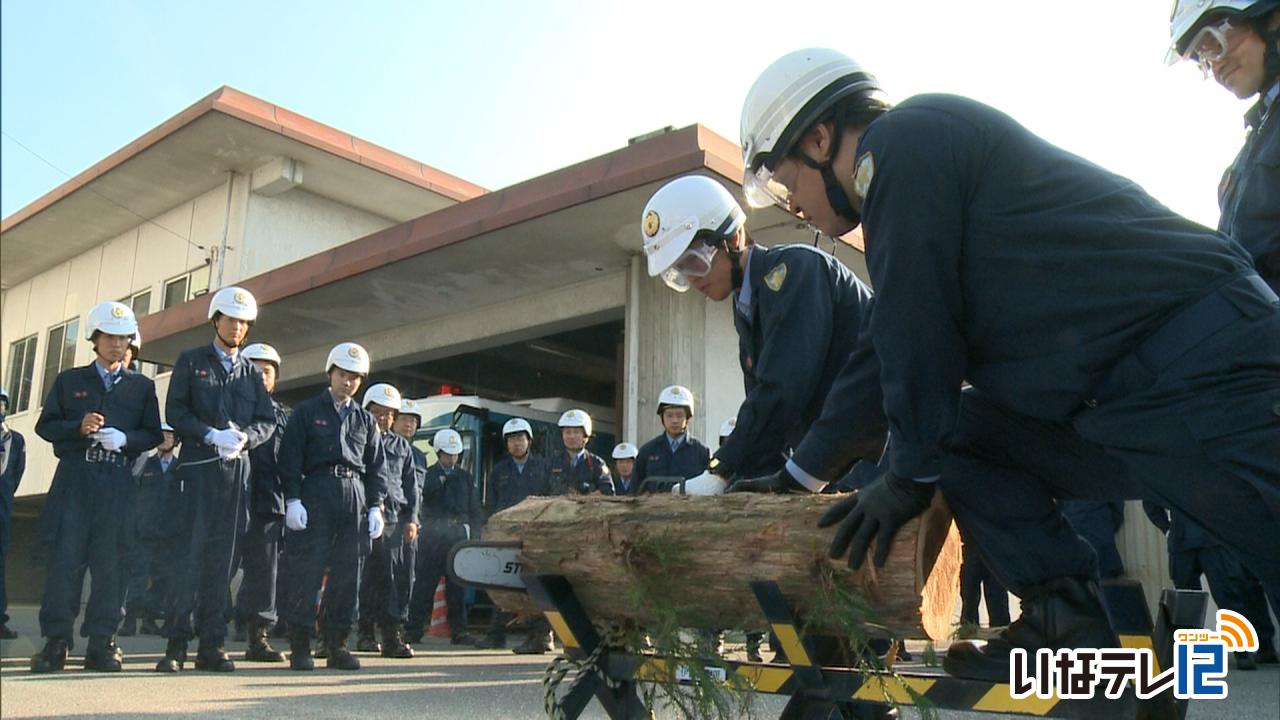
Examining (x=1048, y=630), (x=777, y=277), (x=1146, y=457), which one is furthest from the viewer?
(x=777, y=277)

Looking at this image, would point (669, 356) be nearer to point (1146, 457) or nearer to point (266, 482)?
point (266, 482)

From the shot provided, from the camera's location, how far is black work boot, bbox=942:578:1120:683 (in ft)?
7.55

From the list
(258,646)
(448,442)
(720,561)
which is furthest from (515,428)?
(720,561)

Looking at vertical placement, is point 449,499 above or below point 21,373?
below

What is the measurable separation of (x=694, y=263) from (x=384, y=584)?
5491 mm

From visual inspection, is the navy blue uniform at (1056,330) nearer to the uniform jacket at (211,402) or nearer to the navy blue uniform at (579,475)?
the uniform jacket at (211,402)

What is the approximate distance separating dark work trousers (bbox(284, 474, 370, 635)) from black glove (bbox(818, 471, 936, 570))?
523 centimetres

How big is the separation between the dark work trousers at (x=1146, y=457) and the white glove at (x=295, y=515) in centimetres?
554

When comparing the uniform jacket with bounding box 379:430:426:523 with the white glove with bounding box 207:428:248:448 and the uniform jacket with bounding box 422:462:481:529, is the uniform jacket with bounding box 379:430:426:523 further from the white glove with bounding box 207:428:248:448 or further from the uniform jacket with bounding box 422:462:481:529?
the white glove with bounding box 207:428:248:448

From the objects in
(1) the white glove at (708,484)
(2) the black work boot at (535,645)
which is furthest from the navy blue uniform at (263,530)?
(1) the white glove at (708,484)

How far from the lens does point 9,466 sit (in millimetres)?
10141

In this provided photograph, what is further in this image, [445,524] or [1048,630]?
[445,524]

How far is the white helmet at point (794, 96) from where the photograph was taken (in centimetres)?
267

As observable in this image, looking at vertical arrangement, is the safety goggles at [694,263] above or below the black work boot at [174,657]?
above
